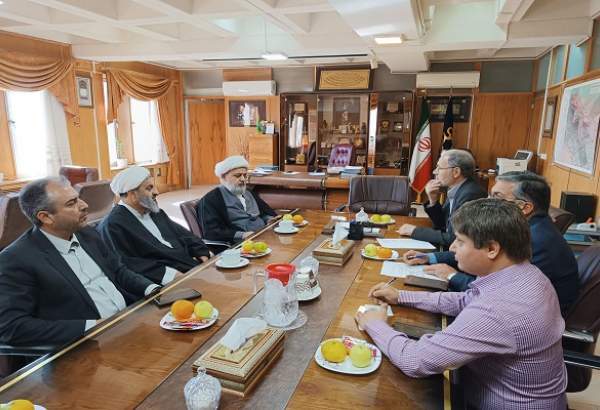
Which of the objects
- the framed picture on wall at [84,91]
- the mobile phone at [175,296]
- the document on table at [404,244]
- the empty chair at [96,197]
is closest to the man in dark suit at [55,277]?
the mobile phone at [175,296]

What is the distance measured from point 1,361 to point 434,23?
4.53 m

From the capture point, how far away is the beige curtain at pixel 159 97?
6.44m

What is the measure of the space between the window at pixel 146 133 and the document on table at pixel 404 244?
20.7 feet

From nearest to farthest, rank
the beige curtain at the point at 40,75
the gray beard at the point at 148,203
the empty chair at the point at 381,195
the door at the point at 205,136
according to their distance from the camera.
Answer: the gray beard at the point at 148,203 < the empty chair at the point at 381,195 < the beige curtain at the point at 40,75 < the door at the point at 205,136

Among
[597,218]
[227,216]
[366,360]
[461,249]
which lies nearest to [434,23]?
[597,218]

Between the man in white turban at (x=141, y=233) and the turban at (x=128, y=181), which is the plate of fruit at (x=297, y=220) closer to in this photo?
the man in white turban at (x=141, y=233)

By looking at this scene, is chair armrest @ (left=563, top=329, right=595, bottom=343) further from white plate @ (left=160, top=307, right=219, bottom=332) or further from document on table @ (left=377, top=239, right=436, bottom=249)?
white plate @ (left=160, top=307, right=219, bottom=332)

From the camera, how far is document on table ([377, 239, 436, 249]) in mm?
2234

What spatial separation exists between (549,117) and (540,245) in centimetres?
440

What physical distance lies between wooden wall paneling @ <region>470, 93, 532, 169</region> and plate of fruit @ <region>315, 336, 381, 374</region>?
Result: 6294 mm

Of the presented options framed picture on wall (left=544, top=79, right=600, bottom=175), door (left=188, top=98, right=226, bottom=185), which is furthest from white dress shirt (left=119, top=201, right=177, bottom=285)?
door (left=188, top=98, right=226, bottom=185)

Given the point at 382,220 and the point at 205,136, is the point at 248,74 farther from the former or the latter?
the point at 382,220

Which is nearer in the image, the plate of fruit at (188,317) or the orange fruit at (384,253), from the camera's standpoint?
the plate of fruit at (188,317)

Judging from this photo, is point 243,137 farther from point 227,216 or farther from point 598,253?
point 598,253
